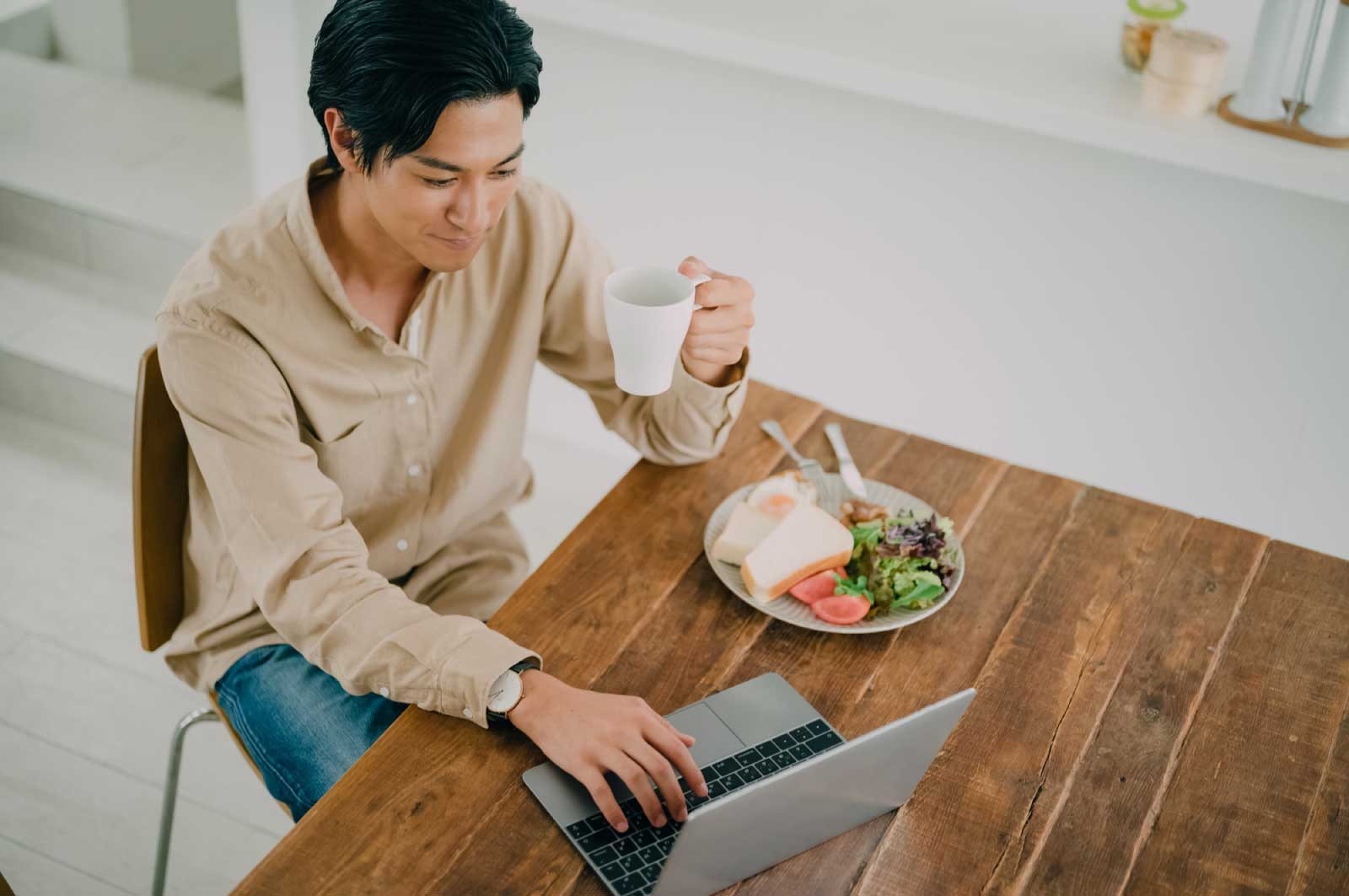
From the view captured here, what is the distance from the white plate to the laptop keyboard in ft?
0.41

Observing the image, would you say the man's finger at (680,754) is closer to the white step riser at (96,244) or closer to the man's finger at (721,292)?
the man's finger at (721,292)

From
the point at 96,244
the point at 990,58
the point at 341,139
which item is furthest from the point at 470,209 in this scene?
the point at 96,244

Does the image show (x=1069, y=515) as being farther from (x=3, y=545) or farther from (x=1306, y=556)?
(x=3, y=545)

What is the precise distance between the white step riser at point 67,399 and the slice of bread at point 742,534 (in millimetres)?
1810

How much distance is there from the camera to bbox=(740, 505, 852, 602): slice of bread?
1.31 meters

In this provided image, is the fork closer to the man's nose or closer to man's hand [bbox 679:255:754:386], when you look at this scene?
man's hand [bbox 679:255:754:386]

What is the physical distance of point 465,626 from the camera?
1236 mm

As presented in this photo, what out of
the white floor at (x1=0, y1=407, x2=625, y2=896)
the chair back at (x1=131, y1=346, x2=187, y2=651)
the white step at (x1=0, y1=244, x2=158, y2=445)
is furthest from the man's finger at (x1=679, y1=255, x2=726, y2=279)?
the white step at (x1=0, y1=244, x2=158, y2=445)

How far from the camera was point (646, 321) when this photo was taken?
1132 millimetres

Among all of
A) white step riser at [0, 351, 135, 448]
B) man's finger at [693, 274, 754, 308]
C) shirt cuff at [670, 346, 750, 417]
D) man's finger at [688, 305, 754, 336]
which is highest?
man's finger at [693, 274, 754, 308]

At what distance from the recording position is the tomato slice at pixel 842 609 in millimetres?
1288

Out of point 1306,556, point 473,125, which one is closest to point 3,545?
point 473,125

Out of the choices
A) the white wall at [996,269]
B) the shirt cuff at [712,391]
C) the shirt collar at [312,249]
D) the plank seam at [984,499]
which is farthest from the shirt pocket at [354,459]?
the white wall at [996,269]

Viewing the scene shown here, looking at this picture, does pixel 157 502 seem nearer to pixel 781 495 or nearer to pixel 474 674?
pixel 474 674
